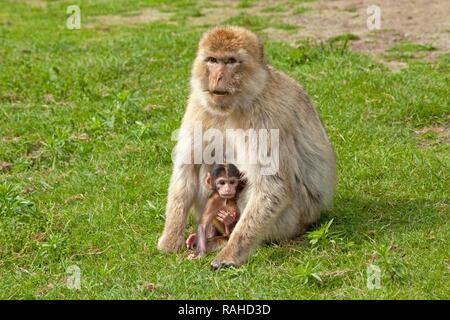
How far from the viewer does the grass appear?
5.98 metres

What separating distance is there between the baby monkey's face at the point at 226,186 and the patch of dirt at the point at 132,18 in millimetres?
7556

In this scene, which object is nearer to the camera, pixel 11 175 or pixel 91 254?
pixel 91 254

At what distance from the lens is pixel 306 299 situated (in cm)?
562

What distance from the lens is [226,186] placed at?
6.60 m

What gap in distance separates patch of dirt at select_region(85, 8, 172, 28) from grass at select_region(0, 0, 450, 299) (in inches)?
33.7

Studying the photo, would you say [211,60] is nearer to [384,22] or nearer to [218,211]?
[218,211]

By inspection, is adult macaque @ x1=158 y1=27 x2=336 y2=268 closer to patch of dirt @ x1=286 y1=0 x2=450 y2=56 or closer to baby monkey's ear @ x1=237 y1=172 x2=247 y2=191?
baby monkey's ear @ x1=237 y1=172 x2=247 y2=191

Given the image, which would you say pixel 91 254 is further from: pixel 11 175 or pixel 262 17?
pixel 262 17

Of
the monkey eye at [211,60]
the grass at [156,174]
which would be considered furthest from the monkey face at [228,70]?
the grass at [156,174]

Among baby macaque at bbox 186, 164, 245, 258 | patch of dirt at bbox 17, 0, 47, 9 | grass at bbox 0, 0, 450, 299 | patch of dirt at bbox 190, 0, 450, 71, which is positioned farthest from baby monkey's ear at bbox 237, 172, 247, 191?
patch of dirt at bbox 17, 0, 47, 9

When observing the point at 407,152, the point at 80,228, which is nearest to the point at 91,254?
the point at 80,228

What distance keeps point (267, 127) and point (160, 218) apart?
4.13 feet

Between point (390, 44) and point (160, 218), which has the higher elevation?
point (390, 44)

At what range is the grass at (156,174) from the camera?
19.6ft
